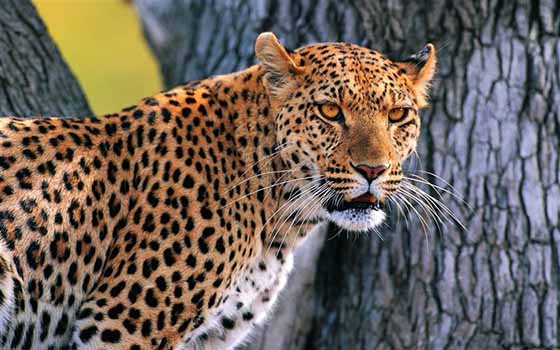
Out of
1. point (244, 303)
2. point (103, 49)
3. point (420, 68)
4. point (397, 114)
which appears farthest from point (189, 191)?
point (103, 49)

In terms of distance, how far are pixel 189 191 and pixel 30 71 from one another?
268 centimetres

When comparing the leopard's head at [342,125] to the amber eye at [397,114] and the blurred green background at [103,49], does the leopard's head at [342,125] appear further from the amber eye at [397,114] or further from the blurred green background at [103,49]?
the blurred green background at [103,49]

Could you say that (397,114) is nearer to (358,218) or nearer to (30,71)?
(358,218)

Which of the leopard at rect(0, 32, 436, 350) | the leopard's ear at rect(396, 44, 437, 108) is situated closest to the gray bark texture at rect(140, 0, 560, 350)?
the leopard's ear at rect(396, 44, 437, 108)

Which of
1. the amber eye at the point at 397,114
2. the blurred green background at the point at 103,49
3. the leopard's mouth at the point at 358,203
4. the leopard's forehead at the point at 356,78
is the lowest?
the leopard's mouth at the point at 358,203

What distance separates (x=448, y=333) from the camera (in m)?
9.17

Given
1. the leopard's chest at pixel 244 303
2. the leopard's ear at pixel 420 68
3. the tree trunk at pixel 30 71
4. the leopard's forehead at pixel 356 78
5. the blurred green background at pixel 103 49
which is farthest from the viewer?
the blurred green background at pixel 103 49

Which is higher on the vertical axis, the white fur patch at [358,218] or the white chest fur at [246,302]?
the white fur patch at [358,218]

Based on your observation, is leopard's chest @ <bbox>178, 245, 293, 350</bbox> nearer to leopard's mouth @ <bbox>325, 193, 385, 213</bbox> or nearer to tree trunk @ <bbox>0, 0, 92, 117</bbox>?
leopard's mouth @ <bbox>325, 193, 385, 213</bbox>

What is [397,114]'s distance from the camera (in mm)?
7402

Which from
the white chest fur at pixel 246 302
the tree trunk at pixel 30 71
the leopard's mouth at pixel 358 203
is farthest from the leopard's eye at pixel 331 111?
the tree trunk at pixel 30 71

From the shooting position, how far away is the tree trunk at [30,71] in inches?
353

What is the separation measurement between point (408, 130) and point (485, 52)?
227cm

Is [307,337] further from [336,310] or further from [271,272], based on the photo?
[271,272]
